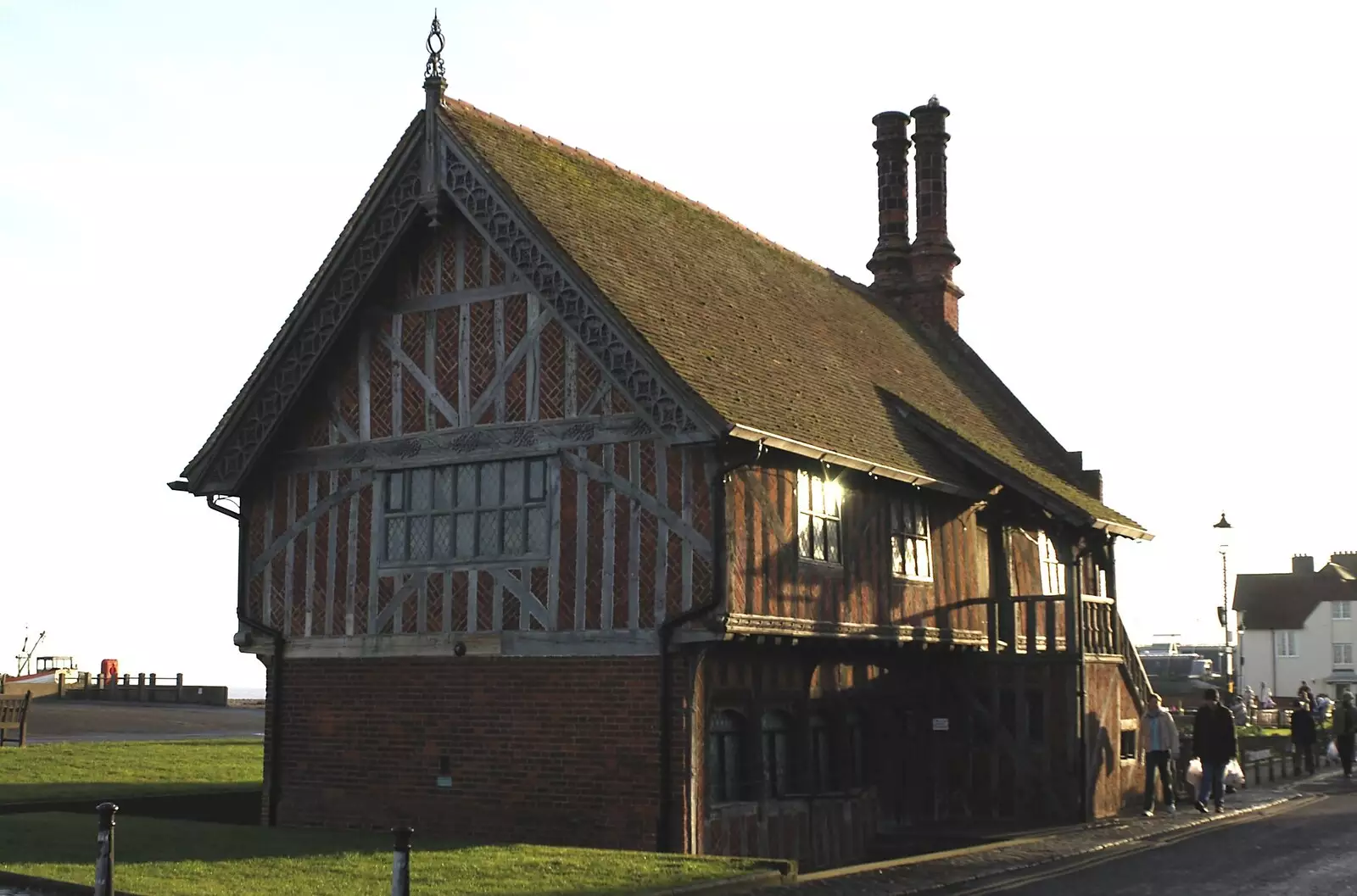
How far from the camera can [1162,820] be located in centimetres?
2234

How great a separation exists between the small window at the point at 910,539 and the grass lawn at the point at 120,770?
32.7ft

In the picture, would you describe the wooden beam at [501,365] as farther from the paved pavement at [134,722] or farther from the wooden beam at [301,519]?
the paved pavement at [134,722]

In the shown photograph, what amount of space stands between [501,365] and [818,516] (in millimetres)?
4151

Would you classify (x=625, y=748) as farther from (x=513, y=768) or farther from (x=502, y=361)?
(x=502, y=361)

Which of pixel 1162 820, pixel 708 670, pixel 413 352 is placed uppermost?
pixel 413 352

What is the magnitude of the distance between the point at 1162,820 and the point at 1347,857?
15.7 feet

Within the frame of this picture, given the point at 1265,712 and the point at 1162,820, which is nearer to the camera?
the point at 1162,820

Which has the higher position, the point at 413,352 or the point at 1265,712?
the point at 413,352

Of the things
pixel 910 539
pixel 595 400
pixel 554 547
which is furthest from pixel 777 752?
pixel 595 400

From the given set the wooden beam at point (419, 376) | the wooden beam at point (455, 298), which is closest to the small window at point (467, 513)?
the wooden beam at point (419, 376)

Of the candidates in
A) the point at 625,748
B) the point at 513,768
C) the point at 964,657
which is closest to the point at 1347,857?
the point at 964,657

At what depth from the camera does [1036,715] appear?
22500mm

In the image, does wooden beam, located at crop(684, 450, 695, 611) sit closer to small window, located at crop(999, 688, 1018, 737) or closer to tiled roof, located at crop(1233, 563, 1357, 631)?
small window, located at crop(999, 688, 1018, 737)

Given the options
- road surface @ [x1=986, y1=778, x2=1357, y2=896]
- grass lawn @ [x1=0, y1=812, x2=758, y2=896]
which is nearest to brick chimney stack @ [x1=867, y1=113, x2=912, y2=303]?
road surface @ [x1=986, y1=778, x2=1357, y2=896]
